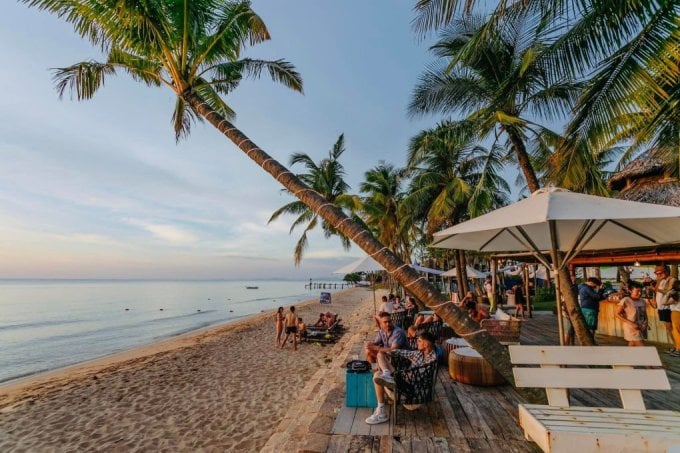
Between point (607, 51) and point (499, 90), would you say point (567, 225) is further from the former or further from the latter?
point (499, 90)

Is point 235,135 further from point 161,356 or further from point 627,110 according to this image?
point 161,356

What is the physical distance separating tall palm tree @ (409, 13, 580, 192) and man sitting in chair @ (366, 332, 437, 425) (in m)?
5.05

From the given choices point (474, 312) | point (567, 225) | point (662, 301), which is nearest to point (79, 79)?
point (567, 225)

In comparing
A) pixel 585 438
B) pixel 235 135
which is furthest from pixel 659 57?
pixel 235 135

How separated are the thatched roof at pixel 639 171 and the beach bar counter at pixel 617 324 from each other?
5.92 meters

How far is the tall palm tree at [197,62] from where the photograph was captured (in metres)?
4.12

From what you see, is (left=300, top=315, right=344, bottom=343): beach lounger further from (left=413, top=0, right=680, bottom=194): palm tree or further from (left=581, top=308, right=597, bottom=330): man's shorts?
(left=413, top=0, right=680, bottom=194): palm tree

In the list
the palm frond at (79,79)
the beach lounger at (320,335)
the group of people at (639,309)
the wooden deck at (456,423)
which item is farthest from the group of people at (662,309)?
the palm frond at (79,79)

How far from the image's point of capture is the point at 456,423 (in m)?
3.51

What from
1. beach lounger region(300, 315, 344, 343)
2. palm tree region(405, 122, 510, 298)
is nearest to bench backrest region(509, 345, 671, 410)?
beach lounger region(300, 315, 344, 343)

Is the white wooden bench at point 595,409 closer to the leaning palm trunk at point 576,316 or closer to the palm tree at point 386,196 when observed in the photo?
the leaning palm trunk at point 576,316

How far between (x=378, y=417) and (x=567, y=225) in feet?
12.1

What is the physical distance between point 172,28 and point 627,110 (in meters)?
7.34

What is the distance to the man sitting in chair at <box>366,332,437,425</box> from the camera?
3.52 metres
